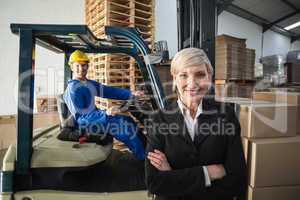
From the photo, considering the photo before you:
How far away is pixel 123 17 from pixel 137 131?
9.29 feet

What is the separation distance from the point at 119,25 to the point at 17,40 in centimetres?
356

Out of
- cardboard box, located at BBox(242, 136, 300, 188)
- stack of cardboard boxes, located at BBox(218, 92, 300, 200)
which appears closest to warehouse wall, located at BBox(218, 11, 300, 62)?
stack of cardboard boxes, located at BBox(218, 92, 300, 200)

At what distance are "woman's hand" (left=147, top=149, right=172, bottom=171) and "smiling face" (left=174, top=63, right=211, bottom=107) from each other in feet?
1.17

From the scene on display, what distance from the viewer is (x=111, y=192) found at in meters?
2.14

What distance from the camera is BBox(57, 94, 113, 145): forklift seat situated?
2.41 meters

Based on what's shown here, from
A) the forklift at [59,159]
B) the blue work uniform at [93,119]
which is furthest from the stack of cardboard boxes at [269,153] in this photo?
the blue work uniform at [93,119]

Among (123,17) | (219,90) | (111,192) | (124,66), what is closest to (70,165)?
(111,192)

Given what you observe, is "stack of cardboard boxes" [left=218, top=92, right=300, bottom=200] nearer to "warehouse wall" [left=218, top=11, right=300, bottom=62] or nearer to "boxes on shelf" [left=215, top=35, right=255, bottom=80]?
"boxes on shelf" [left=215, top=35, right=255, bottom=80]

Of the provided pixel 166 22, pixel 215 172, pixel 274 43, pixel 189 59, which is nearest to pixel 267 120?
pixel 215 172

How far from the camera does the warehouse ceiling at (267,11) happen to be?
428 inches

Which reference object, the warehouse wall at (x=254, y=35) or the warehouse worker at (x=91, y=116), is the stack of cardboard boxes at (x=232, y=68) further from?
the warehouse wall at (x=254, y=35)

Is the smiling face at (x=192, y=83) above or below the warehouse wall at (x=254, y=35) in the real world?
below

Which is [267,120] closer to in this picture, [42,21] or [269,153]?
[269,153]

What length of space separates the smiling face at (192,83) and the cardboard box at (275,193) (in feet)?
3.67
